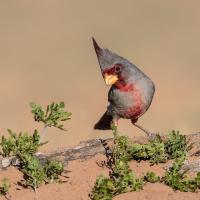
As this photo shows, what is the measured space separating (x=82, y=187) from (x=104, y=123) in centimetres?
261

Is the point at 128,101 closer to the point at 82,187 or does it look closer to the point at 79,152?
the point at 79,152

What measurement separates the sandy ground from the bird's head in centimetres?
81

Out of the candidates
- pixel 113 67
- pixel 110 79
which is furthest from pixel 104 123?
pixel 113 67

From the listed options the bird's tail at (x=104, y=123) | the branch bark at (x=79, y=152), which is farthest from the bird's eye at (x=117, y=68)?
the bird's tail at (x=104, y=123)

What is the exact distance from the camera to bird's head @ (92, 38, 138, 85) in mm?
8727

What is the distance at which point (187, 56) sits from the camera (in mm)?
17516

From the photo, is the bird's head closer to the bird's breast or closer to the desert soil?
the bird's breast

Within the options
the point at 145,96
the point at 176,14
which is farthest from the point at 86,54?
the point at 145,96

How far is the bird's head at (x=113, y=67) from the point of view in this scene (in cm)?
873

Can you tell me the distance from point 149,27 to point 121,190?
11394 millimetres

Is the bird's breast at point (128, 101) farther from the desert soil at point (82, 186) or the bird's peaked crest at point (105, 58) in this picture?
the desert soil at point (82, 186)

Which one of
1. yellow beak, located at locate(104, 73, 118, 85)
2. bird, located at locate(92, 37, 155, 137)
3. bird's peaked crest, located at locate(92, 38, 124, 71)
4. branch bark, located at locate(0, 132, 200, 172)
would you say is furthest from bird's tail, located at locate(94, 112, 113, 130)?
bird's peaked crest, located at locate(92, 38, 124, 71)

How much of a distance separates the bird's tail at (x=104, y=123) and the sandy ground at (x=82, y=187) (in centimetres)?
179

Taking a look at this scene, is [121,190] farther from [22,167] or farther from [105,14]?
[105,14]
